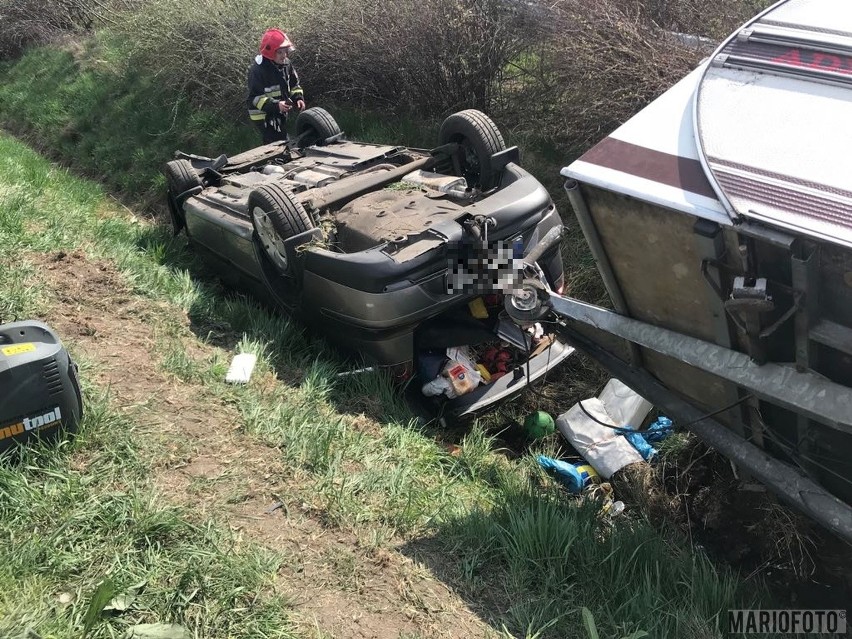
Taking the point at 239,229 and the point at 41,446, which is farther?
the point at 239,229

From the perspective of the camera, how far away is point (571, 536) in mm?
2865

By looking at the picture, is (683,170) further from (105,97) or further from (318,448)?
(105,97)

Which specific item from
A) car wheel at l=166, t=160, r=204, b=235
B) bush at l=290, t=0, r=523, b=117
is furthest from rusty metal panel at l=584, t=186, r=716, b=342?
bush at l=290, t=0, r=523, b=117

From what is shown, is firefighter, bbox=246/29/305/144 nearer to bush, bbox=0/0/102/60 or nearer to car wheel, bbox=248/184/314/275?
car wheel, bbox=248/184/314/275

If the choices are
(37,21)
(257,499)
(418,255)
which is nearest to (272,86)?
(418,255)

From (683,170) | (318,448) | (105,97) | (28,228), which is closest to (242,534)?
(318,448)

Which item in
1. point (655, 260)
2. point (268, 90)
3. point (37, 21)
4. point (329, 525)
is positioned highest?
point (655, 260)

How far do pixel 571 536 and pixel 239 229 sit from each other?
3273 millimetres

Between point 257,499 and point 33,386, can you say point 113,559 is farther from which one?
point 33,386

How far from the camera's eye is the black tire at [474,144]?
5.23 meters

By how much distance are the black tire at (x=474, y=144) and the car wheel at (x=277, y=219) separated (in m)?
1.35

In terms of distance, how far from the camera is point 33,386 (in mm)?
2828

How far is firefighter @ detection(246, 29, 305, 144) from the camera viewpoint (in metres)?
7.20

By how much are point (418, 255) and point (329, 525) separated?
5.54 ft
